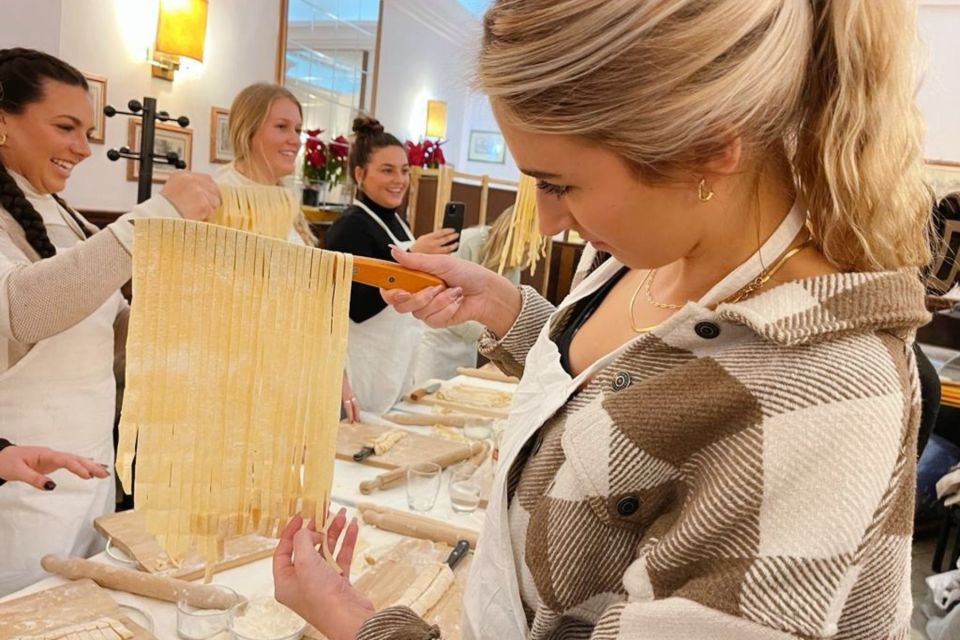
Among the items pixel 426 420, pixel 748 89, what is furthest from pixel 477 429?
pixel 748 89

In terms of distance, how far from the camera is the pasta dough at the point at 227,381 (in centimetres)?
99

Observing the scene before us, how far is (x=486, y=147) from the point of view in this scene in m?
10.2

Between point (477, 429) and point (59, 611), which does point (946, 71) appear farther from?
point (59, 611)

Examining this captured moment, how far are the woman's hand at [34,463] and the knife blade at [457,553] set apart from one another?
765mm

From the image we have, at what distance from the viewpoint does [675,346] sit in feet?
2.49

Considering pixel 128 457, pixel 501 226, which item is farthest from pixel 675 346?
pixel 501 226

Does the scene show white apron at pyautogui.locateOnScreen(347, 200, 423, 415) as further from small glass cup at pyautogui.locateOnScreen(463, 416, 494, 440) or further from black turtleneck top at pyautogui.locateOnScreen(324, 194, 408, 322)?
small glass cup at pyautogui.locateOnScreen(463, 416, 494, 440)

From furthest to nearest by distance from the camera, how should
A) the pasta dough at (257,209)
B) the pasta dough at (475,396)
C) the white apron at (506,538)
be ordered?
the pasta dough at (475,396), the pasta dough at (257,209), the white apron at (506,538)

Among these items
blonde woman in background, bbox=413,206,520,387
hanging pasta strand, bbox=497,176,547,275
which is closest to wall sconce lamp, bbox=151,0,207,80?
blonde woman in background, bbox=413,206,520,387

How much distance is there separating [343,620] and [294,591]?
10 cm

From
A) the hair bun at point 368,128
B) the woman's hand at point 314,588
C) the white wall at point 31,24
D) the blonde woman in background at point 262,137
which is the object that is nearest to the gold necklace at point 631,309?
the woman's hand at point 314,588

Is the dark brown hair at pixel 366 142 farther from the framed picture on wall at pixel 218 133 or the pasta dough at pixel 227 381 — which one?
the pasta dough at pixel 227 381

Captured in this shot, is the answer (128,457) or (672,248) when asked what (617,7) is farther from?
(128,457)

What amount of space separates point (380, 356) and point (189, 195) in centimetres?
139
